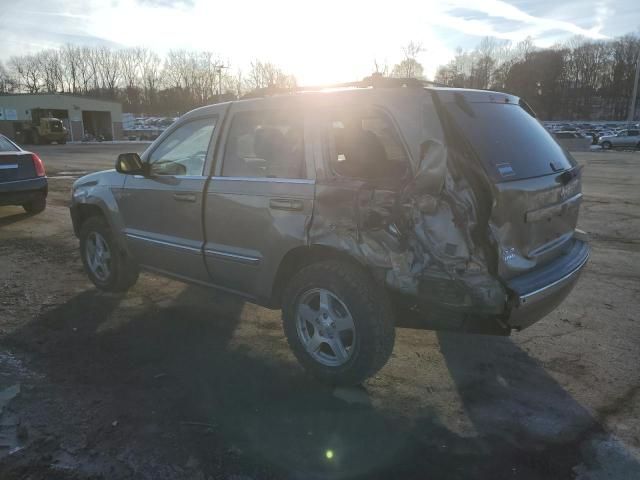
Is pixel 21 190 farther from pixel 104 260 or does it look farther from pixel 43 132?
pixel 43 132

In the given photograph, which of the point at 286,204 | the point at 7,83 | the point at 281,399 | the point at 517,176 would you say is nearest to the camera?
the point at 517,176

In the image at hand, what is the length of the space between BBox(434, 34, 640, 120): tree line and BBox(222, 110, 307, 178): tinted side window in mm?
99211

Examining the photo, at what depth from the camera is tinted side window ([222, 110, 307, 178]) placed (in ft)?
11.2

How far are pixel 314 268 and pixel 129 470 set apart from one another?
155 centimetres

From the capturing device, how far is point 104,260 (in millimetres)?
5090

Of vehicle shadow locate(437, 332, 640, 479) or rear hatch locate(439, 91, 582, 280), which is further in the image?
rear hatch locate(439, 91, 582, 280)

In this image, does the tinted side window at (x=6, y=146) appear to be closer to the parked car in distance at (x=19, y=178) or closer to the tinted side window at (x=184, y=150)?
the parked car in distance at (x=19, y=178)

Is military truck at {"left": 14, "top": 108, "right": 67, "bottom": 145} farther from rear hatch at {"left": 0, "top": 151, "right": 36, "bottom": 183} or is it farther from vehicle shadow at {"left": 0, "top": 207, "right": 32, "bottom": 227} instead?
rear hatch at {"left": 0, "top": 151, "right": 36, "bottom": 183}

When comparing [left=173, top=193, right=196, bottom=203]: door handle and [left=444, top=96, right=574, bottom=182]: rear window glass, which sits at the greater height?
[left=444, top=96, right=574, bottom=182]: rear window glass

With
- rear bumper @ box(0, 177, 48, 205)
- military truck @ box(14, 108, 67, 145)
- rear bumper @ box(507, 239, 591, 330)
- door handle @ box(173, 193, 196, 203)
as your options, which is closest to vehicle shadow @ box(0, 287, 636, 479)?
rear bumper @ box(507, 239, 591, 330)

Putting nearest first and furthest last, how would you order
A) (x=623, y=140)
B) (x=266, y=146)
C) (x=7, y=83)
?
1. (x=266, y=146)
2. (x=623, y=140)
3. (x=7, y=83)

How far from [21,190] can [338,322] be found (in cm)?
789

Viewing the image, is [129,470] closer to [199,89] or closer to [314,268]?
[314,268]

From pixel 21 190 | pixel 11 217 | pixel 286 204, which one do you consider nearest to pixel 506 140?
pixel 286 204
